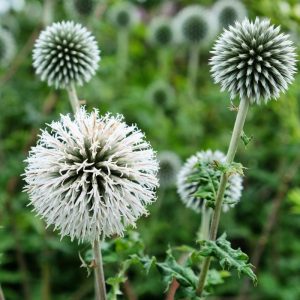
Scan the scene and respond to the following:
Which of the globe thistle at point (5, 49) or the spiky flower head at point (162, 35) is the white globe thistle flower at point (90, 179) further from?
the spiky flower head at point (162, 35)

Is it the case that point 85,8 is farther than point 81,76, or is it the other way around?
point 85,8

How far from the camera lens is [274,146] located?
541 cm

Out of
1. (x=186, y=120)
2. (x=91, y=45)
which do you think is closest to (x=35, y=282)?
(x=186, y=120)

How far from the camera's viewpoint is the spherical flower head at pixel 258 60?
2342 mm

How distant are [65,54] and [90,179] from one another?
4.58ft

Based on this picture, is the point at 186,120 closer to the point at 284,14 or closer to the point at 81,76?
the point at 284,14

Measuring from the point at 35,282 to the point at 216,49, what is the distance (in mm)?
3343

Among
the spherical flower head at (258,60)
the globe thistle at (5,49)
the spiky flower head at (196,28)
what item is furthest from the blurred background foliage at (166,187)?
the spherical flower head at (258,60)

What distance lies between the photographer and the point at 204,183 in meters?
2.24

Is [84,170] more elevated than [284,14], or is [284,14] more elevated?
[284,14]

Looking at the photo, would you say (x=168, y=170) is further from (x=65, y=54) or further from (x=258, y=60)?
(x=258, y=60)

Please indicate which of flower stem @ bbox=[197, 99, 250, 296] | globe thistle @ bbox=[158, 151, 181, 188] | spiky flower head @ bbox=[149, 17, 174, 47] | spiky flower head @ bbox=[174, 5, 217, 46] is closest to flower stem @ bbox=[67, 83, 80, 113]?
flower stem @ bbox=[197, 99, 250, 296]

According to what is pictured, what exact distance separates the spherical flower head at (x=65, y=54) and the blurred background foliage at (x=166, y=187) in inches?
34.8

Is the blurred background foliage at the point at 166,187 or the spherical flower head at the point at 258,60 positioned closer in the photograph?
the spherical flower head at the point at 258,60
